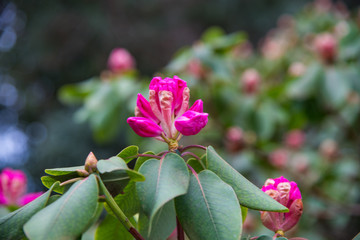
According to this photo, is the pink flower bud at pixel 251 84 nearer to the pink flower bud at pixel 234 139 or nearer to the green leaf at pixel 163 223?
the pink flower bud at pixel 234 139

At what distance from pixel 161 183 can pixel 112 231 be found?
0.70 ft

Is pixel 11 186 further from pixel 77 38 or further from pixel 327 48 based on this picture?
pixel 77 38

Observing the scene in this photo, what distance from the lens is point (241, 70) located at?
2.98 meters

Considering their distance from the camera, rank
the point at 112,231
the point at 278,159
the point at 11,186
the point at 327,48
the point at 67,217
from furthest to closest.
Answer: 1. the point at 278,159
2. the point at 327,48
3. the point at 11,186
4. the point at 112,231
5. the point at 67,217

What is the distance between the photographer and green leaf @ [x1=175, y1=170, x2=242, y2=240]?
1.60ft

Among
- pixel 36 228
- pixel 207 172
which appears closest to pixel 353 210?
pixel 207 172

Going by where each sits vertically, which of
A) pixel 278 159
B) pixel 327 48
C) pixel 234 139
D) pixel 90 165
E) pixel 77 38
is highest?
pixel 77 38

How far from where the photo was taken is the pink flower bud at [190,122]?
568 millimetres

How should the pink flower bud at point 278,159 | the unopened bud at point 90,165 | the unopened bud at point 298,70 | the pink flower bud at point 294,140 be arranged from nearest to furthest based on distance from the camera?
1. the unopened bud at point 90,165
2. the unopened bud at point 298,70
3. the pink flower bud at point 278,159
4. the pink flower bud at point 294,140

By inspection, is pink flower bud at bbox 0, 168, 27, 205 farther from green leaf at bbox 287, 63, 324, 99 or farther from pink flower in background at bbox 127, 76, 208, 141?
green leaf at bbox 287, 63, 324, 99

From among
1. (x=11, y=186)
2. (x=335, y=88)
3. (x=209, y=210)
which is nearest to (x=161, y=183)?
(x=209, y=210)

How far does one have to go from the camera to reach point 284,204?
23.5 inches

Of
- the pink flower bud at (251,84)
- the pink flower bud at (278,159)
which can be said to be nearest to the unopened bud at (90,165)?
the pink flower bud at (251,84)

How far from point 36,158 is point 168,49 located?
295 centimetres
